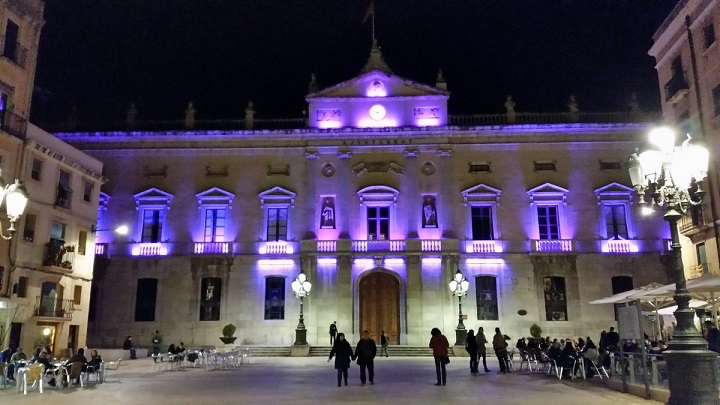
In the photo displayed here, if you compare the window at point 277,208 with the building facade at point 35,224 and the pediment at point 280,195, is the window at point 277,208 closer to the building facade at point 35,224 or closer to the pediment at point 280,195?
the pediment at point 280,195

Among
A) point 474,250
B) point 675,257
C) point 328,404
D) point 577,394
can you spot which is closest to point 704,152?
point 675,257

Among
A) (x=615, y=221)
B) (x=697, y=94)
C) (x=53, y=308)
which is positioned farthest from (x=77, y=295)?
(x=697, y=94)

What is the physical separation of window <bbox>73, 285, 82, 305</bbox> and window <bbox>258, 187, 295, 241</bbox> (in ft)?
33.5

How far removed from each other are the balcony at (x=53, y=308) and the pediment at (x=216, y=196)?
9.70 meters

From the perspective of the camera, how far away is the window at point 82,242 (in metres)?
28.0

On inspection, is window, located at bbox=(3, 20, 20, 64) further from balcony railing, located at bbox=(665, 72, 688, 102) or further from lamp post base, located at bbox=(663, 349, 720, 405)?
balcony railing, located at bbox=(665, 72, 688, 102)

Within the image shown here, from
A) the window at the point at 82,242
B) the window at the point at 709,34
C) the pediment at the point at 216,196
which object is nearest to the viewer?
the window at the point at 709,34

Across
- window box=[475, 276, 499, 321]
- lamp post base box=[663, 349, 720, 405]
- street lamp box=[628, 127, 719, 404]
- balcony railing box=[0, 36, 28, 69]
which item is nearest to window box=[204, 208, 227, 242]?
balcony railing box=[0, 36, 28, 69]

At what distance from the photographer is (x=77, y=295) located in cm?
2742

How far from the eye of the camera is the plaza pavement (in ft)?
39.3

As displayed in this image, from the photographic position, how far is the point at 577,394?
13203 mm

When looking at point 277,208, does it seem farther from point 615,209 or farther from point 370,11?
point 615,209

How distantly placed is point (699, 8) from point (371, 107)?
17.4 metres

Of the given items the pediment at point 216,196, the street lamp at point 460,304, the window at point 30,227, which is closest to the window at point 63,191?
the window at point 30,227
